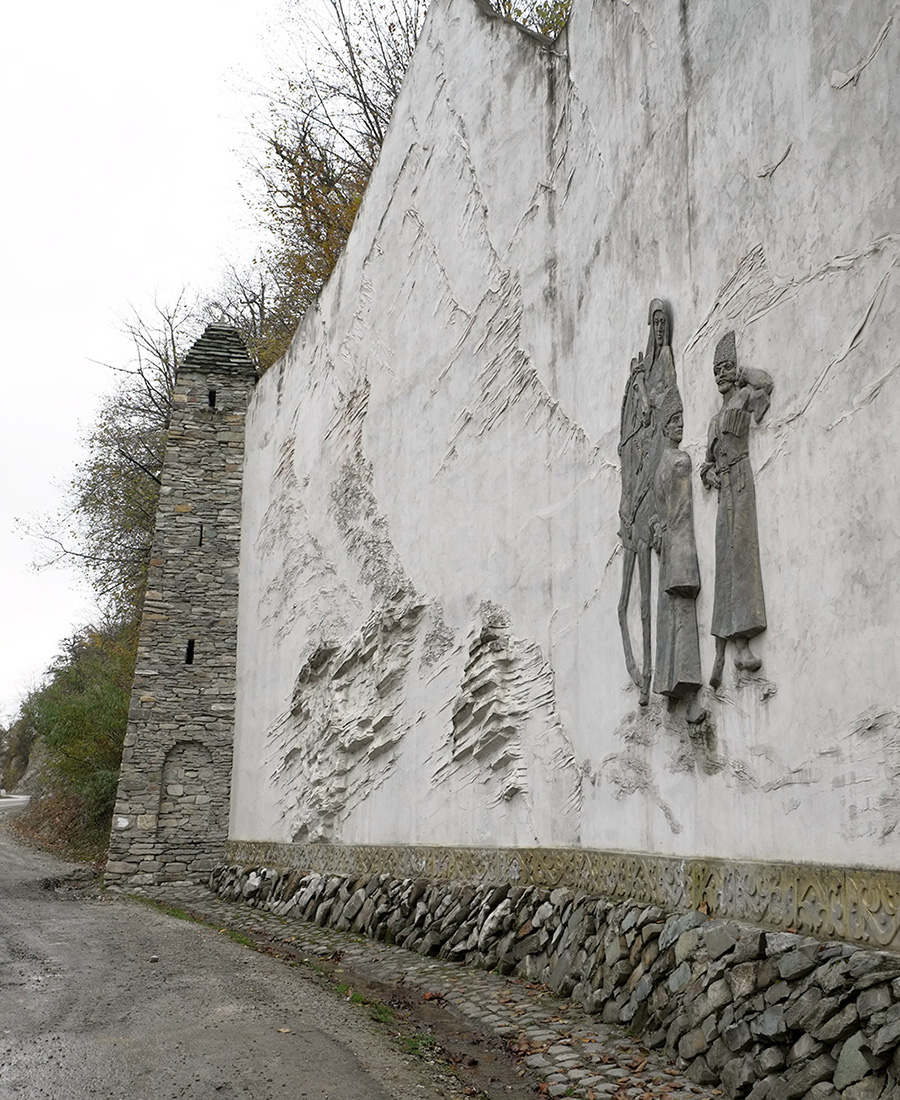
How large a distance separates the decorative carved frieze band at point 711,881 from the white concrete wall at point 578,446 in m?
0.11

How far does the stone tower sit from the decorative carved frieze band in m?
5.57

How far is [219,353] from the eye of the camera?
59.5ft

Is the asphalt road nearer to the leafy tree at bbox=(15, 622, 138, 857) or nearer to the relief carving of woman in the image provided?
the relief carving of woman

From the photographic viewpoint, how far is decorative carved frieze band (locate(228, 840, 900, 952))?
4.98 meters

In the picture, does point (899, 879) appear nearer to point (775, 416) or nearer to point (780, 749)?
point (780, 749)

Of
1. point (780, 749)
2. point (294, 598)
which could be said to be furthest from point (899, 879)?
point (294, 598)

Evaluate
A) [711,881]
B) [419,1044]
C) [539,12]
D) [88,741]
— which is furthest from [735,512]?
[88,741]

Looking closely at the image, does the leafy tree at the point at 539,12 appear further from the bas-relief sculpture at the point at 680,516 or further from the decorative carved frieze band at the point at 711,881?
the decorative carved frieze band at the point at 711,881

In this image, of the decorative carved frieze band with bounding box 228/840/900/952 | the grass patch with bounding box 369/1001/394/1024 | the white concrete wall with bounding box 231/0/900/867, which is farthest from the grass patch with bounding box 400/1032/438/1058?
the white concrete wall with bounding box 231/0/900/867

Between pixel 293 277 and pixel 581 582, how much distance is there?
15.6 meters

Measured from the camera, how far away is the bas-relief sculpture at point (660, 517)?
22.0 ft

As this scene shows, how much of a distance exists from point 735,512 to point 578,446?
2.44 meters

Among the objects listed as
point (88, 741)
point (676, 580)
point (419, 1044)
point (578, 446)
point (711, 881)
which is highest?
point (578, 446)

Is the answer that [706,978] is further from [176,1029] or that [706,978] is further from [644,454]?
[644,454]
